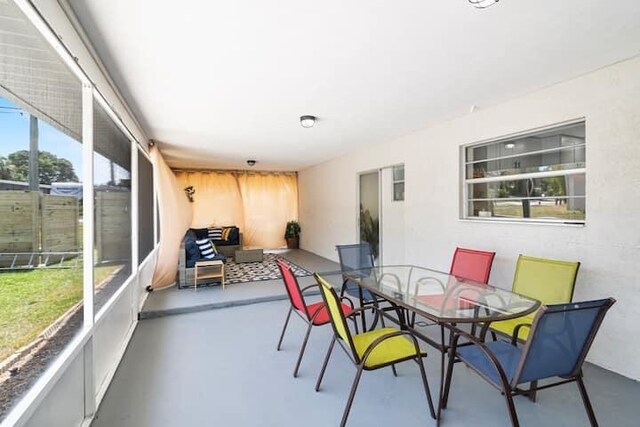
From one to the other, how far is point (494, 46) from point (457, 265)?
6.47ft

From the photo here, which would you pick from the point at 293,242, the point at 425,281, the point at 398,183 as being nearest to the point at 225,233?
the point at 293,242

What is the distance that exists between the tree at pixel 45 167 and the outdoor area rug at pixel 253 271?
349 centimetres

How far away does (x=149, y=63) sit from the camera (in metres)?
2.21

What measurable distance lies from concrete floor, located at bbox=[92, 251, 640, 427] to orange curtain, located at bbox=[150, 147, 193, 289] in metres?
1.81

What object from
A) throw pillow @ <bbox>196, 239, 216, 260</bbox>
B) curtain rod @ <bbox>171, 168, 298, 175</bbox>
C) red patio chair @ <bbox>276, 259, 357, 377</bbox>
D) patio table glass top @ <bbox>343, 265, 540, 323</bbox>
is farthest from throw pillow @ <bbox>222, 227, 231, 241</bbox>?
red patio chair @ <bbox>276, 259, 357, 377</bbox>

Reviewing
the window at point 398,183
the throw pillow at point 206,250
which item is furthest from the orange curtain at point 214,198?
the window at point 398,183

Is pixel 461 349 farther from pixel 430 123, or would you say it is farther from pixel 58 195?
pixel 430 123

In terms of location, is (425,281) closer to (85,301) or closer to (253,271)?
(85,301)

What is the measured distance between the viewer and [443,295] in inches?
96.8

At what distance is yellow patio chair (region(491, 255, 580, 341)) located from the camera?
7.24ft

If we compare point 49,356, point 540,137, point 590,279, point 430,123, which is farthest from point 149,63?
point 590,279

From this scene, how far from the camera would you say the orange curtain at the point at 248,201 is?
7.85 m

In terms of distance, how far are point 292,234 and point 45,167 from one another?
23.6 feet

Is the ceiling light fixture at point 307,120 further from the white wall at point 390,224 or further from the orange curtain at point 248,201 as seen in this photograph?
the orange curtain at point 248,201
